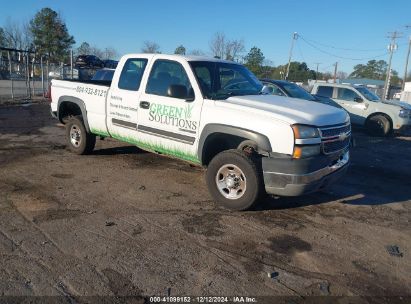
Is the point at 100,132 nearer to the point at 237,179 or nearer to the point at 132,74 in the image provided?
the point at 132,74

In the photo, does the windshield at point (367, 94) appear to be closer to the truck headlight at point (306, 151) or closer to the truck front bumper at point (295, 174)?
the truck front bumper at point (295, 174)

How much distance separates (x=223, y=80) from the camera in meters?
5.91

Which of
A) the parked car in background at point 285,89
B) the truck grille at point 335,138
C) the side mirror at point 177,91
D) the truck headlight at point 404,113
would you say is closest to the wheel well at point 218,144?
the side mirror at point 177,91

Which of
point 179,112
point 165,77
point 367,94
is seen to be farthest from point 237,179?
point 367,94

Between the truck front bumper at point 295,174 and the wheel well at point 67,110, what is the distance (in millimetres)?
4744

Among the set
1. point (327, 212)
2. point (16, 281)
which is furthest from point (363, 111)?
point (16, 281)

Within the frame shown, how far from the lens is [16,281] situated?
3.32 metres

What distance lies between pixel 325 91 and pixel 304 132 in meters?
11.2

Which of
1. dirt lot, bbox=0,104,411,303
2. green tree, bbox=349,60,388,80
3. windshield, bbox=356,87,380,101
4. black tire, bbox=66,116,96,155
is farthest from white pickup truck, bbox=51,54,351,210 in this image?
green tree, bbox=349,60,388,80

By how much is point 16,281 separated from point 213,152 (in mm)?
3092

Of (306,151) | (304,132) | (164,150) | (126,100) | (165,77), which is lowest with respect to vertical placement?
(164,150)

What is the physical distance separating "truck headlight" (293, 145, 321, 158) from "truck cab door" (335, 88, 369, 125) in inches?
415

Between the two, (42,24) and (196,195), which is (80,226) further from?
(42,24)

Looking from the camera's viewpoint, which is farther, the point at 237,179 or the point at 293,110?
the point at 237,179
